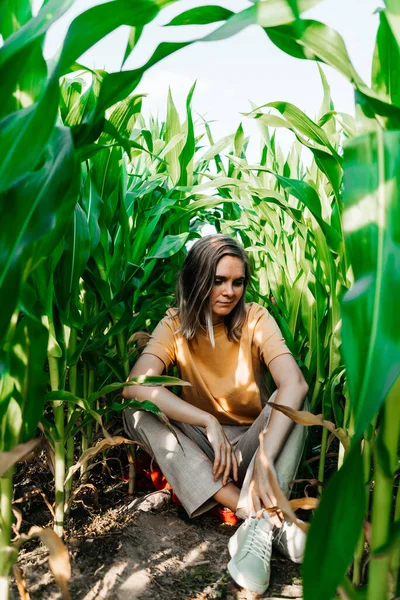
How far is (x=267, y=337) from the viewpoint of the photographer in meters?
1.60

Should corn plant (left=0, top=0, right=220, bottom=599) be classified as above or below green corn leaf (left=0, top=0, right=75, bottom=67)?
below

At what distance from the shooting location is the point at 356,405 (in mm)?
491

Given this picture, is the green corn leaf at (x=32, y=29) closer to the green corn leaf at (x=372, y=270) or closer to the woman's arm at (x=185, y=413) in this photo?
the green corn leaf at (x=372, y=270)

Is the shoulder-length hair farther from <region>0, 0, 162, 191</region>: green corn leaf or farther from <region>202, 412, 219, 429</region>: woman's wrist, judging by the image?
<region>0, 0, 162, 191</region>: green corn leaf

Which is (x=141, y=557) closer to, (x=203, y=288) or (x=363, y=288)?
(x=203, y=288)

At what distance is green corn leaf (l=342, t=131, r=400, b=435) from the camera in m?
0.49

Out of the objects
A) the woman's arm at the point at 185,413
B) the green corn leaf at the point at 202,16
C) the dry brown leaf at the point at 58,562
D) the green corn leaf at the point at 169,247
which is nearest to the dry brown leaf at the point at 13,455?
the dry brown leaf at the point at 58,562

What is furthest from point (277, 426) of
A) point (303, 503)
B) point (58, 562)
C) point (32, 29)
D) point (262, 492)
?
point (32, 29)

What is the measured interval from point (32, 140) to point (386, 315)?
443 millimetres

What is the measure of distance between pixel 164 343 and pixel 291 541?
2.12 ft

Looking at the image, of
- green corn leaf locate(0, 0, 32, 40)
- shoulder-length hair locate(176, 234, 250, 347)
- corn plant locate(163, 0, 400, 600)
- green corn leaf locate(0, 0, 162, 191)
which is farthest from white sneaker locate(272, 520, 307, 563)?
green corn leaf locate(0, 0, 32, 40)

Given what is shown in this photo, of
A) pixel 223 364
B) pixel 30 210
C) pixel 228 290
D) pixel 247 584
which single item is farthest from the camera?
pixel 223 364

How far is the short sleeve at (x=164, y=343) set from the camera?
1.58 metres

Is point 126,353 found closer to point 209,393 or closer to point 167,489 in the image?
point 209,393
